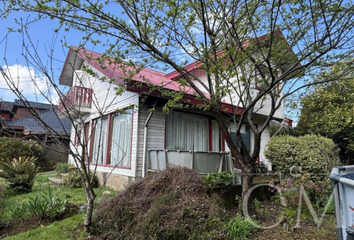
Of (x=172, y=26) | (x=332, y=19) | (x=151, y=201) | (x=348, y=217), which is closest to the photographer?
(x=348, y=217)

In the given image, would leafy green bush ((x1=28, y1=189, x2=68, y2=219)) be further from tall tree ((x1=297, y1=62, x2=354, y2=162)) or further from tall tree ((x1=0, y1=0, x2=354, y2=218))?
tall tree ((x1=297, y1=62, x2=354, y2=162))

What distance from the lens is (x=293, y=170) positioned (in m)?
6.65

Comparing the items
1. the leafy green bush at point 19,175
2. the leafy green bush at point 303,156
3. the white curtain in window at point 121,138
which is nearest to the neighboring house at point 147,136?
the white curtain in window at point 121,138

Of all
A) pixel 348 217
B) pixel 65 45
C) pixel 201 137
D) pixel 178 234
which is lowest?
pixel 178 234

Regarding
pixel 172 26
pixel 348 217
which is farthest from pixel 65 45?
pixel 348 217

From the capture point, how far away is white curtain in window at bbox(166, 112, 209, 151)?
7410 mm

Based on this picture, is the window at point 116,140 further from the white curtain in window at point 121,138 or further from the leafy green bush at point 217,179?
the leafy green bush at point 217,179

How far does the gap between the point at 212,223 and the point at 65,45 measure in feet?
13.8

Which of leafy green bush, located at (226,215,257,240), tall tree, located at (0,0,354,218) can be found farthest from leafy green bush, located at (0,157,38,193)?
leafy green bush, located at (226,215,257,240)

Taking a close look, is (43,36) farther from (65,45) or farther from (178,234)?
(178,234)

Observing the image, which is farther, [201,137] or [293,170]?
[201,137]

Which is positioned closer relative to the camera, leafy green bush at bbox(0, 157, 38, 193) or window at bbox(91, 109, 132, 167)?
leafy green bush at bbox(0, 157, 38, 193)

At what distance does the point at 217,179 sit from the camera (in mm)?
4766

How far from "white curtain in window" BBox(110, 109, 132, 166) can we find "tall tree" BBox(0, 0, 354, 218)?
108 inches
